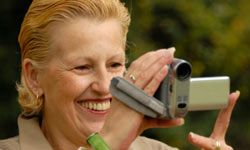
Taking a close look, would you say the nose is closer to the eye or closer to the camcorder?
the eye

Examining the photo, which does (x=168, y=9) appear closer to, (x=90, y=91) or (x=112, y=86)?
(x=90, y=91)

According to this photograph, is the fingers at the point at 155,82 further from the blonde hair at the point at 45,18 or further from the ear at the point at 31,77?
the ear at the point at 31,77

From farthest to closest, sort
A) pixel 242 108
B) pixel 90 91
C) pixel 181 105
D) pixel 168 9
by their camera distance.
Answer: pixel 242 108, pixel 168 9, pixel 90 91, pixel 181 105

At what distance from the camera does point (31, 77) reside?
3184 millimetres

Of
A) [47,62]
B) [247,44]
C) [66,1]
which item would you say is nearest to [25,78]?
[47,62]

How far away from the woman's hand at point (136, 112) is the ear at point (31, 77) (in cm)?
78

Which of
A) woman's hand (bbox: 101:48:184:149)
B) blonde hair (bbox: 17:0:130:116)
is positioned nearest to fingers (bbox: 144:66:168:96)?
woman's hand (bbox: 101:48:184:149)

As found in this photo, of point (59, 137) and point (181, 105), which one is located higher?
point (181, 105)

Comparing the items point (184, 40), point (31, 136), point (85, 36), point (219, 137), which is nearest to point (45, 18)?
point (85, 36)

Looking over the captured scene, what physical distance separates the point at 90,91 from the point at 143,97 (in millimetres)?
729

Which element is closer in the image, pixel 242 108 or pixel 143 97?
pixel 143 97

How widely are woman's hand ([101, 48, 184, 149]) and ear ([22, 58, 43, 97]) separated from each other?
2.57ft

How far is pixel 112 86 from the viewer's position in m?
2.31

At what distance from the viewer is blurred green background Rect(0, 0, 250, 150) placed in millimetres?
4586
